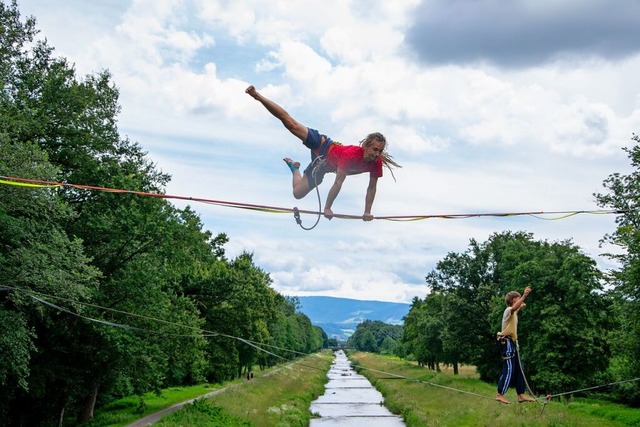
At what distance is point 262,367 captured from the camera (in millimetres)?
96625

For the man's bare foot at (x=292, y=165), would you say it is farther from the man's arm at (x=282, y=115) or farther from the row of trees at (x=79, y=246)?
the row of trees at (x=79, y=246)

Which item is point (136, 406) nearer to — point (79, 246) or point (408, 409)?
point (408, 409)

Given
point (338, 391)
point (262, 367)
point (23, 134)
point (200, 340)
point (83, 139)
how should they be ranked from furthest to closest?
point (262, 367) → point (338, 391) → point (200, 340) → point (83, 139) → point (23, 134)

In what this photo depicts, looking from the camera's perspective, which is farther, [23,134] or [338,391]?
[338,391]

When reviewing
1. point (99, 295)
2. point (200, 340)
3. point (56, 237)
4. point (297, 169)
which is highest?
point (297, 169)

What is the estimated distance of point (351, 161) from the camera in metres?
9.08

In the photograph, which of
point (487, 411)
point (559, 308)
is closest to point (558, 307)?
point (559, 308)

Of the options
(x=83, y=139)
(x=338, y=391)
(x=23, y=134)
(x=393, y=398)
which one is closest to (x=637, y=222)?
(x=83, y=139)

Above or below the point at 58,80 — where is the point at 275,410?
below

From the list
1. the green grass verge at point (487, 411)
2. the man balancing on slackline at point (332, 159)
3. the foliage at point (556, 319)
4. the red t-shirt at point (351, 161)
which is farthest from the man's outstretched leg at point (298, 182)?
the foliage at point (556, 319)

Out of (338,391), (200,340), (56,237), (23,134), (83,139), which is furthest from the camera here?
(338,391)

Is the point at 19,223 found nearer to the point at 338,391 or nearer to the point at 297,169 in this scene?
the point at 297,169

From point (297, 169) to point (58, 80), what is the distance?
68.6 ft

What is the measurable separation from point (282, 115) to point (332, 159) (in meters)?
1.03
